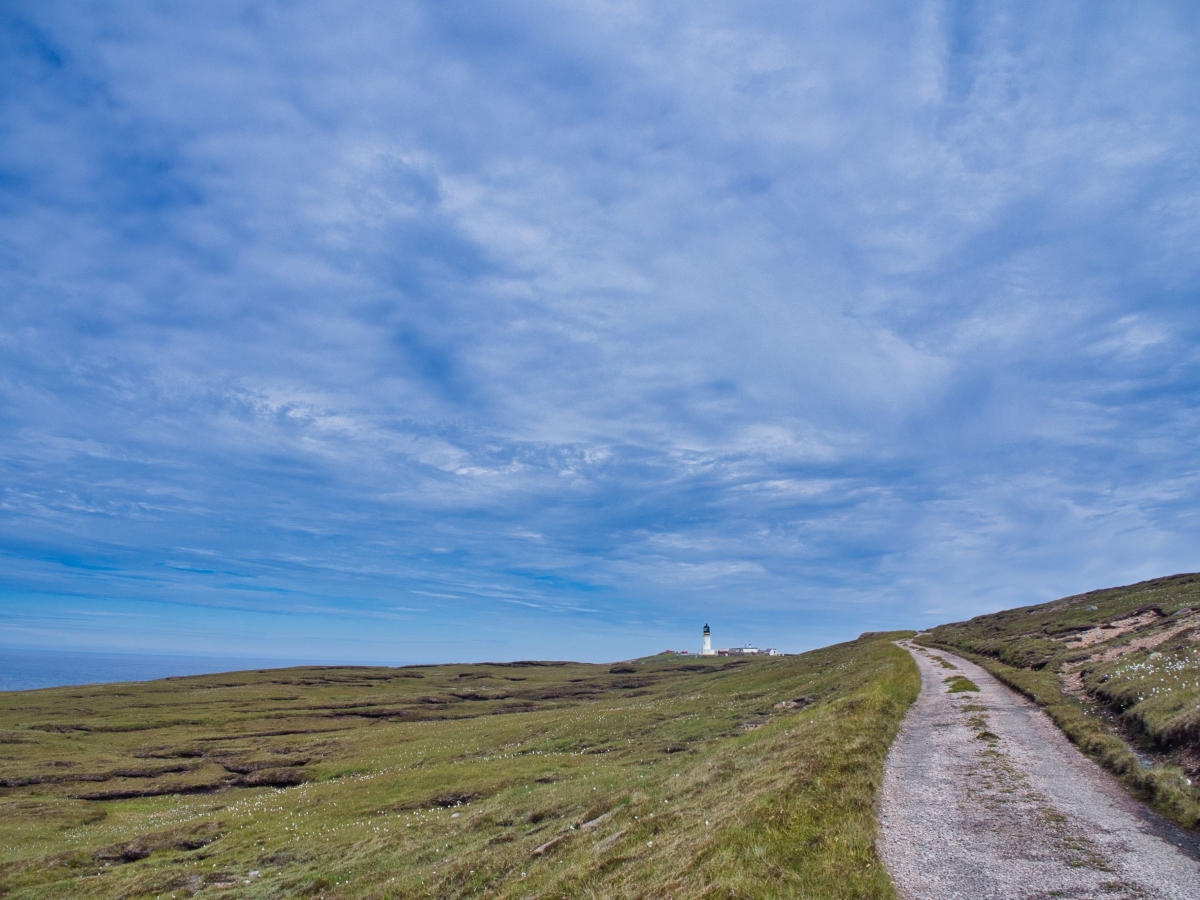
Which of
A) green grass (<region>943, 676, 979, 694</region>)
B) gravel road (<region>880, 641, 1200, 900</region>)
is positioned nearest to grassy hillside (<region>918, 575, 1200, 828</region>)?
gravel road (<region>880, 641, 1200, 900</region>)

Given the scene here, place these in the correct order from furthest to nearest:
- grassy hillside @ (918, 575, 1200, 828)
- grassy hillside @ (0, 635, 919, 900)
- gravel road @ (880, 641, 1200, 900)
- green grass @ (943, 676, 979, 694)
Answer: green grass @ (943, 676, 979, 694)
grassy hillside @ (918, 575, 1200, 828)
grassy hillside @ (0, 635, 919, 900)
gravel road @ (880, 641, 1200, 900)

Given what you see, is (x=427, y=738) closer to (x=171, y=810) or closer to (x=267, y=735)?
(x=171, y=810)

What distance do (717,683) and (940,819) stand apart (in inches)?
2910

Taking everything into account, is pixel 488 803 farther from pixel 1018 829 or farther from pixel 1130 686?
pixel 1130 686

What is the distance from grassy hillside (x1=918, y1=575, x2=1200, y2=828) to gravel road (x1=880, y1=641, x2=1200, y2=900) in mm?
972

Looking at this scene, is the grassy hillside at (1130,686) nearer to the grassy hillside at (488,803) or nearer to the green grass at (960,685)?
the green grass at (960,685)

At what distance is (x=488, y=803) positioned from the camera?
3538 cm

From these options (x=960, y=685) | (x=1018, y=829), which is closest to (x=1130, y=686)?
(x=960, y=685)

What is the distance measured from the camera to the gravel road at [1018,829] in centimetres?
1181

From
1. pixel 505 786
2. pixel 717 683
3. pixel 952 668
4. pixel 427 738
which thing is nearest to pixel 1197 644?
pixel 952 668

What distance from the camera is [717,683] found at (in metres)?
85.3

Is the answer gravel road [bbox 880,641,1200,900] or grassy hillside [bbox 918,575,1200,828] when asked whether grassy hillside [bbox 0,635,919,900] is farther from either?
grassy hillside [bbox 918,575,1200,828]

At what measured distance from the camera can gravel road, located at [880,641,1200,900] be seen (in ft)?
38.8

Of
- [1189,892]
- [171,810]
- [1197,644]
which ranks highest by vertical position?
[1197,644]
